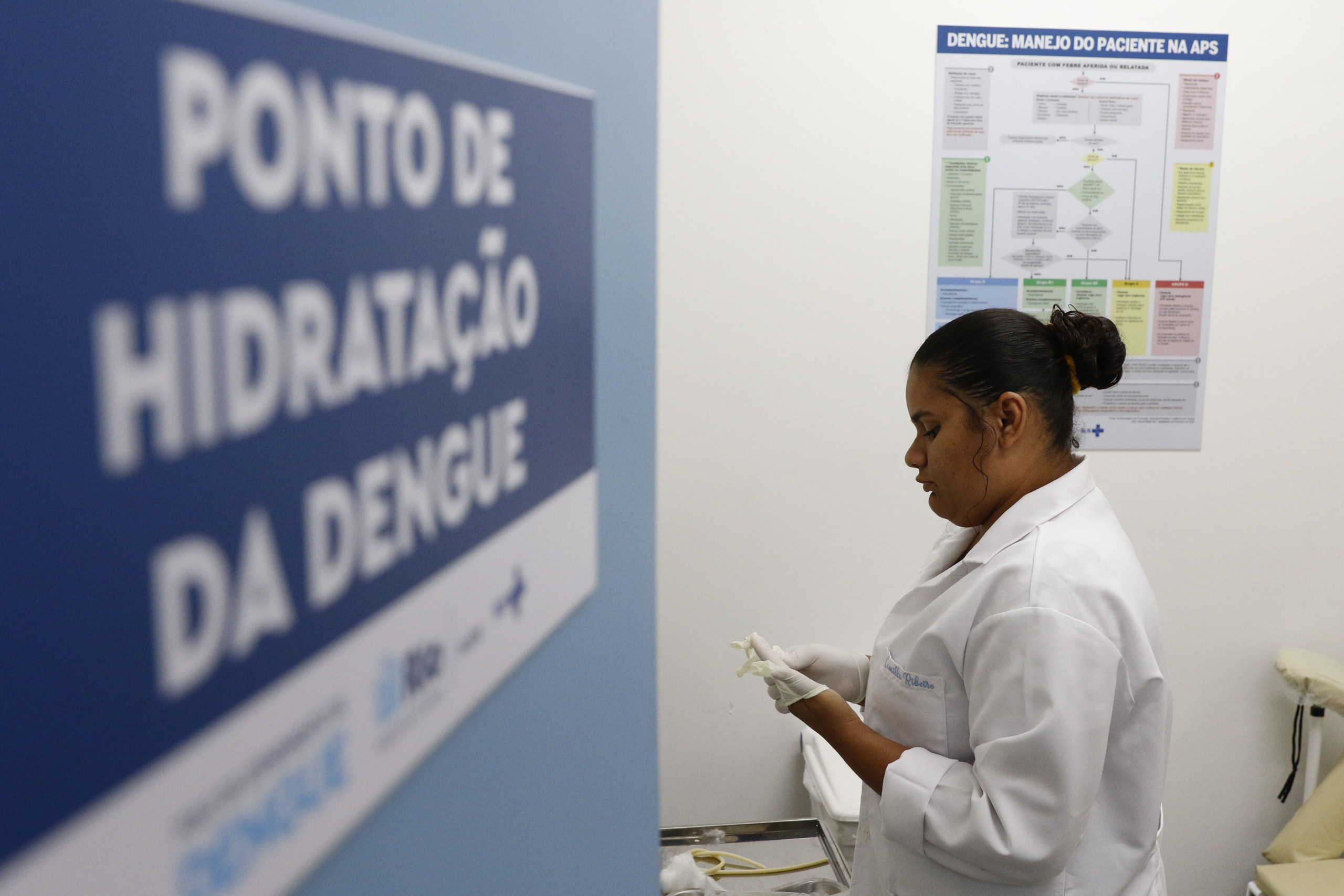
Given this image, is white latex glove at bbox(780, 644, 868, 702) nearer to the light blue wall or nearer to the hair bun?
the hair bun

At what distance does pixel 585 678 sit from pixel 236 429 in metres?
0.36

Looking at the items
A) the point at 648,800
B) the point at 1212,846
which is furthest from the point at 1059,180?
the point at 648,800

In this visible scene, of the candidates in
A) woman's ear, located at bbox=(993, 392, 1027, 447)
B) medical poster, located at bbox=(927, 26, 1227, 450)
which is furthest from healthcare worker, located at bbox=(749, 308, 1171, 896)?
medical poster, located at bbox=(927, 26, 1227, 450)

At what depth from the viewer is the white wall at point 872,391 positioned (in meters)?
1.99

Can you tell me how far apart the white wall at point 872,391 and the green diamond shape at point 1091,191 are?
28 centimetres

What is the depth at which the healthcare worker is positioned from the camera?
107 cm

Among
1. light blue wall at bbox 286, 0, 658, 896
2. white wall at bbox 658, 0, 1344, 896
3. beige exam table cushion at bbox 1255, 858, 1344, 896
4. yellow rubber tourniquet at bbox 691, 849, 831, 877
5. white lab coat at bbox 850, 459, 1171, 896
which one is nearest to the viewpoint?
light blue wall at bbox 286, 0, 658, 896

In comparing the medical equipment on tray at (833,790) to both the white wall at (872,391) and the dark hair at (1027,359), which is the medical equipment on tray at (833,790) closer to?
the white wall at (872,391)

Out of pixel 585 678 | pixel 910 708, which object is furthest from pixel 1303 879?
pixel 585 678

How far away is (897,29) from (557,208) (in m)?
1.71

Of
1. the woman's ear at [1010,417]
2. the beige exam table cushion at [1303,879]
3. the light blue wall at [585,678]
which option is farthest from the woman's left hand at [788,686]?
the beige exam table cushion at [1303,879]

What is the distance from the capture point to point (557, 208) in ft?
1.74

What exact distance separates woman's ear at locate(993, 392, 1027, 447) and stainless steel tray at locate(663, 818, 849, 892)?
2.54 feet

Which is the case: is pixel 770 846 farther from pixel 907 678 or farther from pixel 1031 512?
pixel 1031 512
